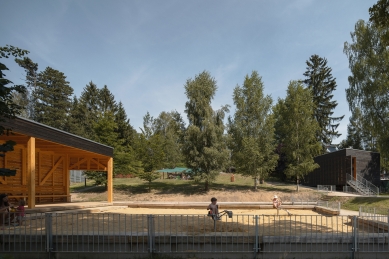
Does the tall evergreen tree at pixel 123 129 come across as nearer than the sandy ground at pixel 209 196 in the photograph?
No

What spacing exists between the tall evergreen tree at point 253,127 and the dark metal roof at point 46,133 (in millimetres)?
17170

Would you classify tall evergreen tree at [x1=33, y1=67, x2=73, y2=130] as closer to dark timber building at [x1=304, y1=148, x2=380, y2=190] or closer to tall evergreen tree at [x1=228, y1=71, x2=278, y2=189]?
tall evergreen tree at [x1=228, y1=71, x2=278, y2=189]

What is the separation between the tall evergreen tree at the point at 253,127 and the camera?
3086cm

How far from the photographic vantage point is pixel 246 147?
1189 inches

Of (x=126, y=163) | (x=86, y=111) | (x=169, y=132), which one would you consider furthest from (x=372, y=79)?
(x=86, y=111)

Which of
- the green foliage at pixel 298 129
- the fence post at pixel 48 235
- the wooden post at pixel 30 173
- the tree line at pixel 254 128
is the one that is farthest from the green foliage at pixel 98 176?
the fence post at pixel 48 235

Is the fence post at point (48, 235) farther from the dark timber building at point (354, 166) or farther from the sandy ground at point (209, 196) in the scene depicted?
the dark timber building at point (354, 166)

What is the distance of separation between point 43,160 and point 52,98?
145 feet

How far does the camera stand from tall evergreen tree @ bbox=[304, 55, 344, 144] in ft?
181

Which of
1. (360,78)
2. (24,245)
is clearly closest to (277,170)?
(360,78)

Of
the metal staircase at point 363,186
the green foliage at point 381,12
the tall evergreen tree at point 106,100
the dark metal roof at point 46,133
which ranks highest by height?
the tall evergreen tree at point 106,100

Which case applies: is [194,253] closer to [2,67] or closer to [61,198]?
[2,67]

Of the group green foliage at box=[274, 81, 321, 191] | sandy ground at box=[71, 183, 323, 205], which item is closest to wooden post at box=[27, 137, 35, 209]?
sandy ground at box=[71, 183, 323, 205]

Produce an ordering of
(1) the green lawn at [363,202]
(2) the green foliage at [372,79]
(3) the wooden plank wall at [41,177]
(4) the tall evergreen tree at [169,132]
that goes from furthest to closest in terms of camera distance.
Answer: (4) the tall evergreen tree at [169,132] < (2) the green foliage at [372,79] < (1) the green lawn at [363,202] < (3) the wooden plank wall at [41,177]
